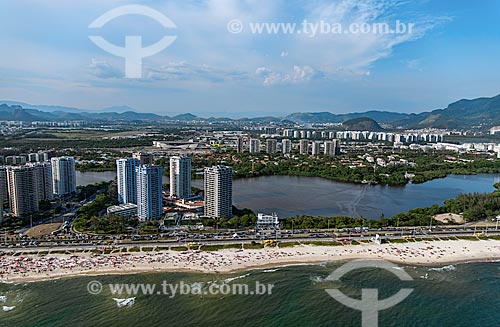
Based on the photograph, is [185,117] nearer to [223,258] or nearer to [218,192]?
[218,192]

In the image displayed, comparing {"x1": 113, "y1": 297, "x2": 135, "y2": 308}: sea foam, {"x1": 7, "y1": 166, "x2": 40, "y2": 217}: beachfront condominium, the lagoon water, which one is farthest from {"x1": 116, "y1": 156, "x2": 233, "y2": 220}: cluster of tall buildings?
{"x1": 113, "y1": 297, "x2": 135, "y2": 308}: sea foam

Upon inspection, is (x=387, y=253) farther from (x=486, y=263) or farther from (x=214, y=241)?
(x=214, y=241)

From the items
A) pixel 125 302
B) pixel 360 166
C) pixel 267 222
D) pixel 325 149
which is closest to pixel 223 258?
pixel 125 302

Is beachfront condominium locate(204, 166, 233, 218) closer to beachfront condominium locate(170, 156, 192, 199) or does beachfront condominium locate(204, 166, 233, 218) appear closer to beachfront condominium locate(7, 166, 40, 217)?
beachfront condominium locate(170, 156, 192, 199)

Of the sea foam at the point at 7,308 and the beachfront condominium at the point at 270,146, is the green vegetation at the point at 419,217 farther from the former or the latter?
the beachfront condominium at the point at 270,146

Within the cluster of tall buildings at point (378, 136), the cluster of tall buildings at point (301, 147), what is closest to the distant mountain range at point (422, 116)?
the cluster of tall buildings at point (378, 136)

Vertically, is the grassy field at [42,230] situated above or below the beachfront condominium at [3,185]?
below
